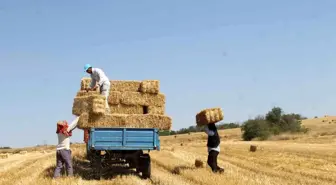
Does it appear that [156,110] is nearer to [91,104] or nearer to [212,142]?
[212,142]

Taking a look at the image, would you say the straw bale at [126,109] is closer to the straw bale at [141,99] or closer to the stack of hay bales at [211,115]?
the straw bale at [141,99]

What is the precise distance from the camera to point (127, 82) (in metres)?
15.7

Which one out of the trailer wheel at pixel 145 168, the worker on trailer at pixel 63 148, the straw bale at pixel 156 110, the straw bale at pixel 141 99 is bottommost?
the trailer wheel at pixel 145 168

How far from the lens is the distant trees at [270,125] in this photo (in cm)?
5391

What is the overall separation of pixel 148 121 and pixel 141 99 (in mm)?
1213

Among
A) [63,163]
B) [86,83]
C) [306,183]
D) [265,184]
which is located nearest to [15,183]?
[63,163]

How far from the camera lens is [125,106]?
50.1 feet

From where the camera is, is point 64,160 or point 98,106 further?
point 98,106

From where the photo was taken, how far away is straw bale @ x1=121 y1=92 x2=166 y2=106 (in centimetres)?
1522

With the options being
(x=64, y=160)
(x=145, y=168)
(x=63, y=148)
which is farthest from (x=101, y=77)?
(x=145, y=168)

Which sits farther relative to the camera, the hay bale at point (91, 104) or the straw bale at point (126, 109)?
the straw bale at point (126, 109)

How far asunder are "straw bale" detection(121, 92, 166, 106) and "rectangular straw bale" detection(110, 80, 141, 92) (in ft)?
1.02

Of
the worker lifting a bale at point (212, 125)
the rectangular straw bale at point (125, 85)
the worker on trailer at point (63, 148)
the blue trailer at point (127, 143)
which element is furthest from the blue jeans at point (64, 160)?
the worker lifting a bale at point (212, 125)

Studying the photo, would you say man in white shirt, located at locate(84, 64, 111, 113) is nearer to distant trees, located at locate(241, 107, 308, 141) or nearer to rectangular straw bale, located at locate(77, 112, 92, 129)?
rectangular straw bale, located at locate(77, 112, 92, 129)
